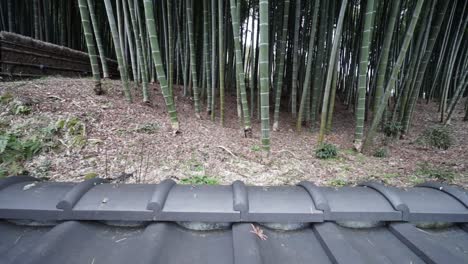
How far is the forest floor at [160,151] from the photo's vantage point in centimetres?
192

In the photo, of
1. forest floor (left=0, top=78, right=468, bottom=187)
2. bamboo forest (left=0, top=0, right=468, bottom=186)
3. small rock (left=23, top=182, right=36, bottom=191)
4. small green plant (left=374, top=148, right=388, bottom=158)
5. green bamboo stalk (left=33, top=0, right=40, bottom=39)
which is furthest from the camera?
green bamboo stalk (left=33, top=0, right=40, bottom=39)

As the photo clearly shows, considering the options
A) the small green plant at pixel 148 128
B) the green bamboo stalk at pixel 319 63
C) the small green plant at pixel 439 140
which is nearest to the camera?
the small green plant at pixel 148 128

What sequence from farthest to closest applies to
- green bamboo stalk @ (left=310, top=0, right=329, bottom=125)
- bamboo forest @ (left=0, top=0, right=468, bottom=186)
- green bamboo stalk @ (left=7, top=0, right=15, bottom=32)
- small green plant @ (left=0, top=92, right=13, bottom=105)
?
green bamboo stalk @ (left=7, top=0, right=15, bottom=32), green bamboo stalk @ (left=310, top=0, right=329, bottom=125), small green plant @ (left=0, top=92, right=13, bottom=105), bamboo forest @ (left=0, top=0, right=468, bottom=186)

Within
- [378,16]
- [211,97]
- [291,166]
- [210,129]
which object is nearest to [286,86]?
[378,16]

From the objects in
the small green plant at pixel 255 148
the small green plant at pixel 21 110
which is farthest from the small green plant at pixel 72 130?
the small green plant at pixel 255 148

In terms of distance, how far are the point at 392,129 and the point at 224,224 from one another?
3893 mm

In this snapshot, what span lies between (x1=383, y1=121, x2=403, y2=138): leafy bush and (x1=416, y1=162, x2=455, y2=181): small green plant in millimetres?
1275

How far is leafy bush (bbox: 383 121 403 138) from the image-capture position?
3494 millimetres

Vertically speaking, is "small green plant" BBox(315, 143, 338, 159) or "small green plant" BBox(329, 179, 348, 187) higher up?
"small green plant" BBox(315, 143, 338, 159)

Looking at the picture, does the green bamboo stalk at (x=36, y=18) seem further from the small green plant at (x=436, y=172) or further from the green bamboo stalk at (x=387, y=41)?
the small green plant at (x=436, y=172)

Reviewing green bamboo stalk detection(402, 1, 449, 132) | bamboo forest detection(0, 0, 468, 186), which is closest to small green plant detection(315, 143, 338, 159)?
bamboo forest detection(0, 0, 468, 186)

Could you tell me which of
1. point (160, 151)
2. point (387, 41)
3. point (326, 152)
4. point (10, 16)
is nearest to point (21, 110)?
point (160, 151)

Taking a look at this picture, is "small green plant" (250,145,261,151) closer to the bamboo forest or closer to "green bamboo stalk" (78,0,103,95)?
the bamboo forest

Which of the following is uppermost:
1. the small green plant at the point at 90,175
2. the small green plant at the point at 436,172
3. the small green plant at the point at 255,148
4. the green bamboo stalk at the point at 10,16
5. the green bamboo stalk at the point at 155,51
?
the green bamboo stalk at the point at 10,16
